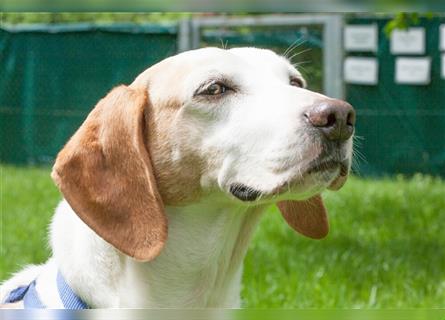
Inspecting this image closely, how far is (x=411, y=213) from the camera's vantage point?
23.7ft

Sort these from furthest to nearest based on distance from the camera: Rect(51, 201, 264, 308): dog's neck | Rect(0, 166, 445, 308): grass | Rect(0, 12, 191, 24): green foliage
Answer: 1. Rect(0, 12, 191, 24): green foliage
2. Rect(0, 166, 445, 308): grass
3. Rect(51, 201, 264, 308): dog's neck

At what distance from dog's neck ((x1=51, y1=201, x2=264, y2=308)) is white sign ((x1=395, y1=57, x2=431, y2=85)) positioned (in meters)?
7.74

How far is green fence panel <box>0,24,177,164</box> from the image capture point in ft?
30.7

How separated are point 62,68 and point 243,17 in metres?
2.18

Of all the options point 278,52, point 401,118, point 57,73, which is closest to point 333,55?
point 401,118

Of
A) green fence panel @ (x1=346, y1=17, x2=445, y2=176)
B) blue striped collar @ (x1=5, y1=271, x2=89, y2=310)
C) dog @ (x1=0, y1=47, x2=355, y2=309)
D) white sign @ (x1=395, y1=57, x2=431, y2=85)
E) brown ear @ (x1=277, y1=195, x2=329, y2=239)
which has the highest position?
dog @ (x1=0, y1=47, x2=355, y2=309)

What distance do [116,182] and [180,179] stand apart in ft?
0.61

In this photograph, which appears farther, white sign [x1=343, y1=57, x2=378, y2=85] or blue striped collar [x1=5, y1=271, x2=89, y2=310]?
white sign [x1=343, y1=57, x2=378, y2=85]

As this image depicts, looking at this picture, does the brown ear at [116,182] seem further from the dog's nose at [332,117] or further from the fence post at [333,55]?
the fence post at [333,55]

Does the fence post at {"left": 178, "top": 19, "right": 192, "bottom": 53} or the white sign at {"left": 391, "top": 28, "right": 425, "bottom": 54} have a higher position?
the fence post at {"left": 178, "top": 19, "right": 192, "bottom": 53}

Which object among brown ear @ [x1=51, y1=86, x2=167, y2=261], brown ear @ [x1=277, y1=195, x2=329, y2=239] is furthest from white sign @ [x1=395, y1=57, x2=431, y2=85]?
brown ear @ [x1=51, y1=86, x2=167, y2=261]

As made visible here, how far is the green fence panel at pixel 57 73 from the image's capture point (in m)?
9.35

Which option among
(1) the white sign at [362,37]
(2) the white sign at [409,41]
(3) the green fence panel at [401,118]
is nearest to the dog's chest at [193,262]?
(3) the green fence panel at [401,118]

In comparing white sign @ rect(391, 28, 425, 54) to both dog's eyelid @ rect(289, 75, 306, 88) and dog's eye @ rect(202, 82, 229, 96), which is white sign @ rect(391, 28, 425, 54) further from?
dog's eye @ rect(202, 82, 229, 96)
